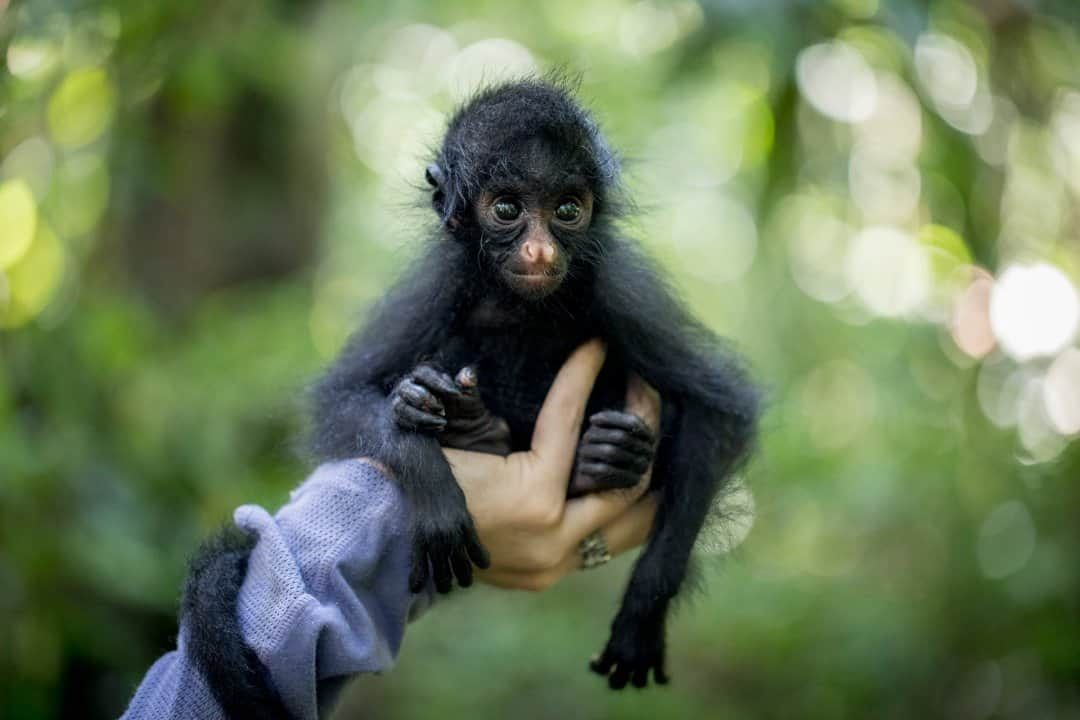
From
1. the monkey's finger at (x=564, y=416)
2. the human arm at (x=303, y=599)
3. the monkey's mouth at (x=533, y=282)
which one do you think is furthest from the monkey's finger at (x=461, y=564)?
the monkey's mouth at (x=533, y=282)

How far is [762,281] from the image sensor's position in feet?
32.4

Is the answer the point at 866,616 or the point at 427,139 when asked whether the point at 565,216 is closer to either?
the point at 427,139

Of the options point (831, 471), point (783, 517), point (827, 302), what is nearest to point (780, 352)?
point (827, 302)

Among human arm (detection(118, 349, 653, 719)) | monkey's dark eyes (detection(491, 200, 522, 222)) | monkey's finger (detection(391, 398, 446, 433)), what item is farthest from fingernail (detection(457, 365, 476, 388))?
monkey's dark eyes (detection(491, 200, 522, 222))

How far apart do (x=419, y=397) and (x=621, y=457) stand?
0.58 meters

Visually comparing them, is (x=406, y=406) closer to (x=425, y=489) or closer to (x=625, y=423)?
(x=425, y=489)

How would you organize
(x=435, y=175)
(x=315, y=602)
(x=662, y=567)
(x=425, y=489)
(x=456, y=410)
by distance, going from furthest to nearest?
(x=435, y=175) → (x=662, y=567) → (x=456, y=410) → (x=425, y=489) → (x=315, y=602)

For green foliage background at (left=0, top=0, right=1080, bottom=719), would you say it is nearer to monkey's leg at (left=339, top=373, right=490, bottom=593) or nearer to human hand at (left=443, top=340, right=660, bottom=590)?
human hand at (left=443, top=340, right=660, bottom=590)

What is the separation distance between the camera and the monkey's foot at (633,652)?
114 inches

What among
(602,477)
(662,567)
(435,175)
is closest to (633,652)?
(662,567)

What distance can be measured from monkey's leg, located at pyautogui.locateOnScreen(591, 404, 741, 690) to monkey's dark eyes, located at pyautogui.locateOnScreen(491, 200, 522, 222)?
85cm

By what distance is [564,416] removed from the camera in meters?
2.74

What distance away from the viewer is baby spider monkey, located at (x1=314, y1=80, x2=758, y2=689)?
2.75 m

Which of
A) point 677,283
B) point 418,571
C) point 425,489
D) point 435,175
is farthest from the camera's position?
point 677,283
